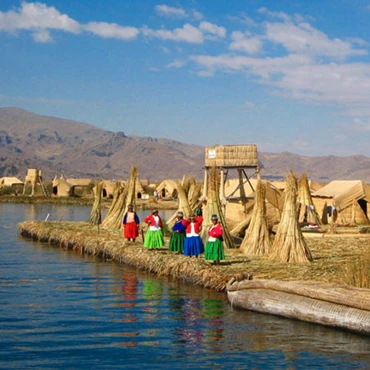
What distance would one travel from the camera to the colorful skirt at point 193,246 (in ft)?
44.0

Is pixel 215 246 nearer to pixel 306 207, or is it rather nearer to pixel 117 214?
pixel 117 214

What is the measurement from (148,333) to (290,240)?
15.6ft

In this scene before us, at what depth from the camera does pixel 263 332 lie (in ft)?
28.7

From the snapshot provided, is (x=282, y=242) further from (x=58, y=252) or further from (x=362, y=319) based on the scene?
(x=58, y=252)

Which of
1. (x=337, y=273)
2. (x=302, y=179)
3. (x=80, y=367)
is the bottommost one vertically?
(x=80, y=367)

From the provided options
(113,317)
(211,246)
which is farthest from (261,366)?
(211,246)

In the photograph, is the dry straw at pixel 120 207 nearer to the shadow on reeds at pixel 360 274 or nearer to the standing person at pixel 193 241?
the standing person at pixel 193 241

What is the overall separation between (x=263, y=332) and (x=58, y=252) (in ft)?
32.1

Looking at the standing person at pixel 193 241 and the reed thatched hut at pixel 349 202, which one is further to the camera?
the reed thatched hut at pixel 349 202

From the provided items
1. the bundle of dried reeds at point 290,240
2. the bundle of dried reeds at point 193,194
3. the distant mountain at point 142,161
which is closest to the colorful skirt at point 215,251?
the bundle of dried reeds at point 290,240

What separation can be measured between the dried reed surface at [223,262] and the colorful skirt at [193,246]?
206 mm

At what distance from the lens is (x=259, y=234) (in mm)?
14398

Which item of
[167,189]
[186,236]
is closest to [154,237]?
[186,236]

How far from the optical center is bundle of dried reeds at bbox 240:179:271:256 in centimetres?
1423
